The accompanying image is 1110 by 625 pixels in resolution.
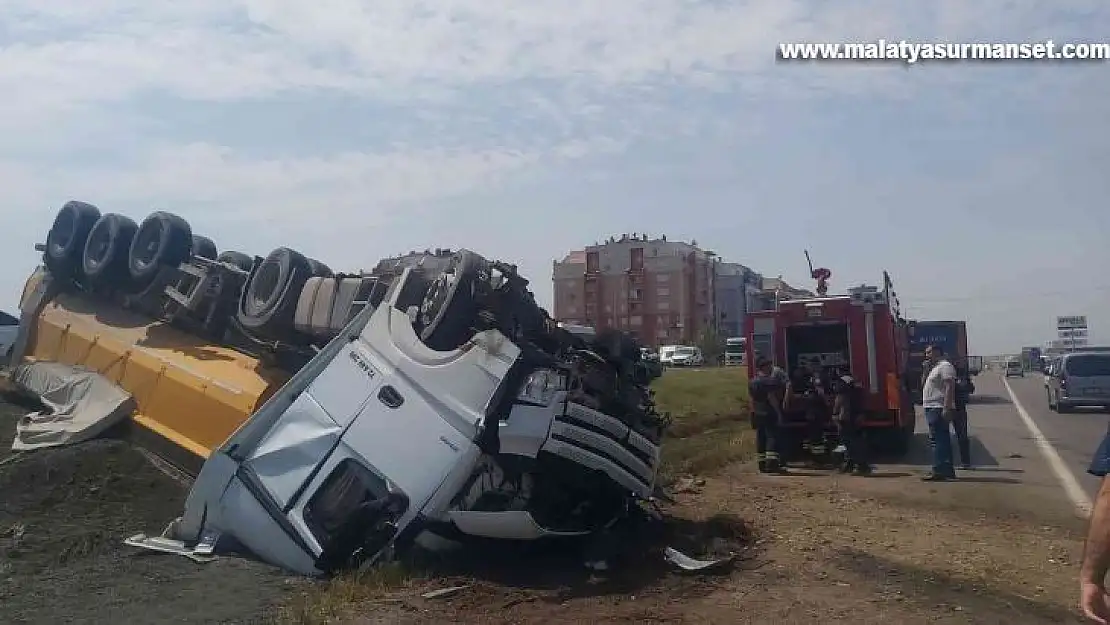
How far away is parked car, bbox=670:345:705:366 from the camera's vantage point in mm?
40906

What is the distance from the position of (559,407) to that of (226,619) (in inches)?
97.5

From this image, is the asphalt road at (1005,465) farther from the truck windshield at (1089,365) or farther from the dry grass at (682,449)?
the truck windshield at (1089,365)

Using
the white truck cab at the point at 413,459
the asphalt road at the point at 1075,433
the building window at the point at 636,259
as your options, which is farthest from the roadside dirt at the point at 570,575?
the building window at the point at 636,259

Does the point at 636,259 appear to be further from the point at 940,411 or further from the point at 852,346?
A: the point at 940,411

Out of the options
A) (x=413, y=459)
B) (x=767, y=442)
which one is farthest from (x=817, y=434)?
(x=413, y=459)

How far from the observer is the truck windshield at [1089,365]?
78.4ft

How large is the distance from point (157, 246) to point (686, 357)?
3140 cm

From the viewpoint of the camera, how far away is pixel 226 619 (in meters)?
6.00

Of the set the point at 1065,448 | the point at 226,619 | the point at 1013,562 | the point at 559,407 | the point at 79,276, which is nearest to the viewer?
the point at 226,619

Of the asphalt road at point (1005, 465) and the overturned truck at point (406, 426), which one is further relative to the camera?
the asphalt road at point (1005, 465)

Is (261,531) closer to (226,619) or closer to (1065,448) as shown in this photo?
(226,619)

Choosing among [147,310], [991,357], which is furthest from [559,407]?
[991,357]

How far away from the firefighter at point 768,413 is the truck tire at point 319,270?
6.26 metres

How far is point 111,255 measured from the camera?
11461mm
